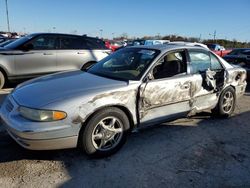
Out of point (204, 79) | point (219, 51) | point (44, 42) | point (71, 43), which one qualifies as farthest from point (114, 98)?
point (219, 51)

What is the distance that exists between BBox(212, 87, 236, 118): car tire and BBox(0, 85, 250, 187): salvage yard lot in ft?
2.55

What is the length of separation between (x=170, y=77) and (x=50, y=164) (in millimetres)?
2220

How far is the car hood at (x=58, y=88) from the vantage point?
3.60m

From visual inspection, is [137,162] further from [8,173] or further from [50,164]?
[8,173]

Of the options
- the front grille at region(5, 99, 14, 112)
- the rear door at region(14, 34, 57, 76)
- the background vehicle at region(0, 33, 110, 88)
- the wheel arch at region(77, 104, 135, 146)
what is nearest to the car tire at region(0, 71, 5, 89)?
the background vehicle at region(0, 33, 110, 88)

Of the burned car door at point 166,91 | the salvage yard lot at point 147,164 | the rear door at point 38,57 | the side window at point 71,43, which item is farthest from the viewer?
the side window at point 71,43

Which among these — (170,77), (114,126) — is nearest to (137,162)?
(114,126)

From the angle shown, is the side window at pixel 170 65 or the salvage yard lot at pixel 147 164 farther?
the side window at pixel 170 65

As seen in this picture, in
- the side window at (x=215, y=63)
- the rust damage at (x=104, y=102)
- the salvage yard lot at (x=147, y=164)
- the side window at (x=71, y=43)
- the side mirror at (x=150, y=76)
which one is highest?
the side window at (x=71, y=43)

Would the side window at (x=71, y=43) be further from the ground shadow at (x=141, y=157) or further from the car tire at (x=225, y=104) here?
the car tire at (x=225, y=104)

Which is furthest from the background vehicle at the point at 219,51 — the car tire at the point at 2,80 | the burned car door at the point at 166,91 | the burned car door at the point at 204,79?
the burned car door at the point at 166,91

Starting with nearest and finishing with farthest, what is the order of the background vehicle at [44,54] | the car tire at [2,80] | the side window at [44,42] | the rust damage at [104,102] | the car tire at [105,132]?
Answer: 1. the rust damage at [104,102]
2. the car tire at [105,132]
3. the car tire at [2,80]
4. the background vehicle at [44,54]
5. the side window at [44,42]

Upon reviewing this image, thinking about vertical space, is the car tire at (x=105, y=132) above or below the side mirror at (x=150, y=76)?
below

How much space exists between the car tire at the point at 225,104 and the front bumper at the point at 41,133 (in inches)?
126
